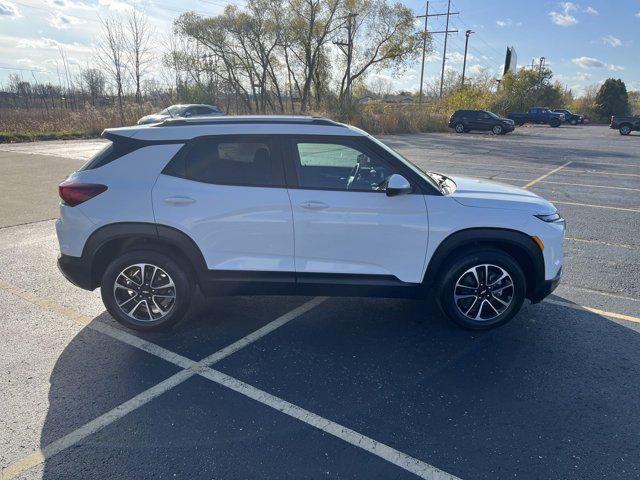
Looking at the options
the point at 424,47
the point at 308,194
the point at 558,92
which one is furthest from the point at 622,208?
the point at 558,92

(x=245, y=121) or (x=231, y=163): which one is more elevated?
(x=245, y=121)

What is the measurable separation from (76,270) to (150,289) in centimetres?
64

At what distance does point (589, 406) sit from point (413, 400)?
3.76 feet

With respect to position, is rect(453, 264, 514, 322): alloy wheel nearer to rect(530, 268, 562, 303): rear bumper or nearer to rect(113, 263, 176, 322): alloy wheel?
rect(530, 268, 562, 303): rear bumper

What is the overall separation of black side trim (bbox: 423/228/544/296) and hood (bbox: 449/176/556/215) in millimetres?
210

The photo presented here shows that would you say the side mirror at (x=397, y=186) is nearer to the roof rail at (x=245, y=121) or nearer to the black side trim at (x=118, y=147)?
the roof rail at (x=245, y=121)

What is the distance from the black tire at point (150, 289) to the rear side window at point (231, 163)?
73cm

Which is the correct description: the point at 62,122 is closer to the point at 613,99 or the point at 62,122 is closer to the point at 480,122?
the point at 480,122

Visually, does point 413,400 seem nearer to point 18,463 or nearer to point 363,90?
point 18,463

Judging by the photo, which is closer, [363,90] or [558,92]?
[363,90]

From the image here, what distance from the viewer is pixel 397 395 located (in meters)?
3.07

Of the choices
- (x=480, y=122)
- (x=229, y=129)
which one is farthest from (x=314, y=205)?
(x=480, y=122)

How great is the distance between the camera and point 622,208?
8773mm

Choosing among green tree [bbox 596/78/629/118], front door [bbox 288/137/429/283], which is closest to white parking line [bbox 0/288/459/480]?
front door [bbox 288/137/429/283]
